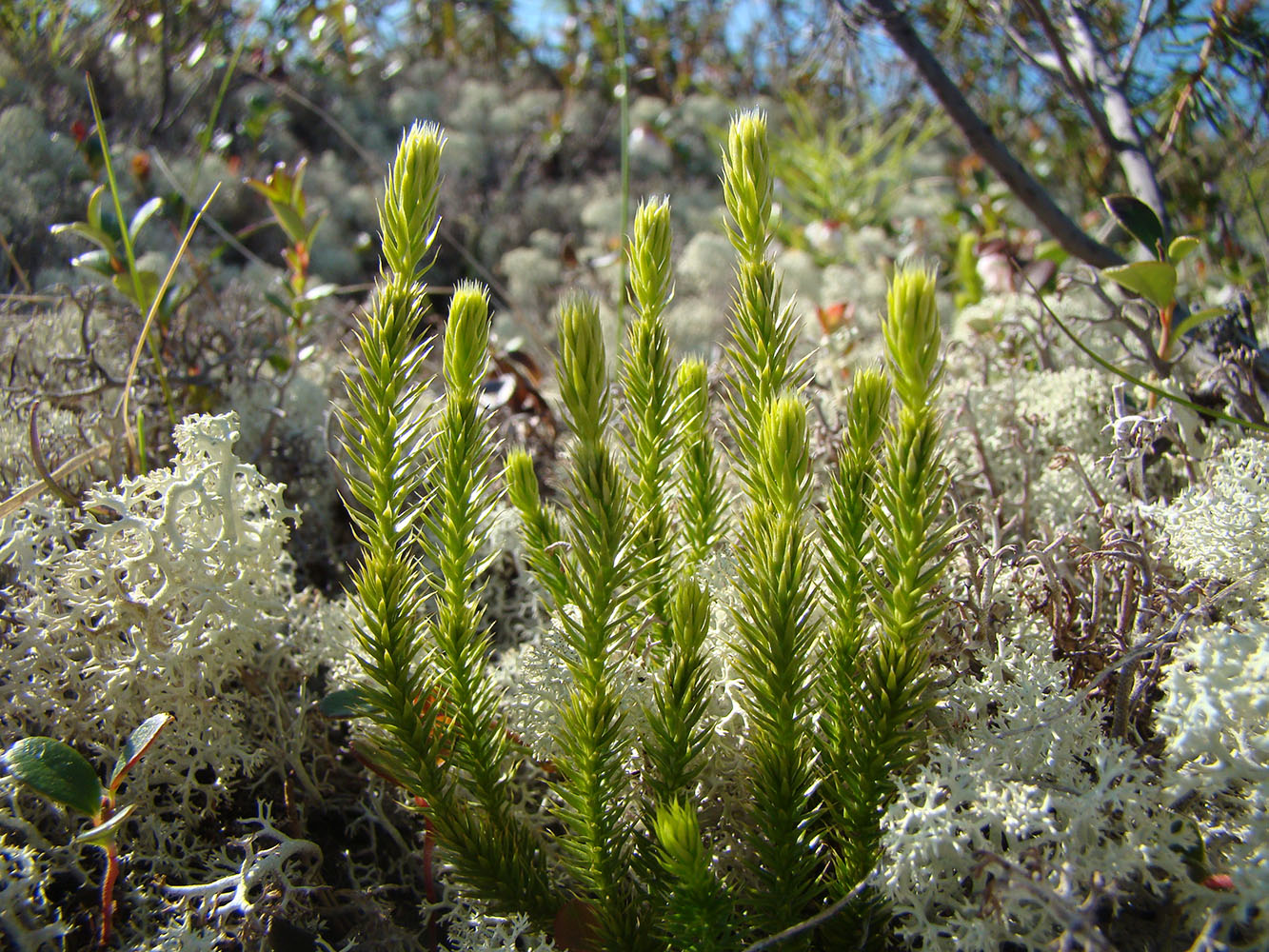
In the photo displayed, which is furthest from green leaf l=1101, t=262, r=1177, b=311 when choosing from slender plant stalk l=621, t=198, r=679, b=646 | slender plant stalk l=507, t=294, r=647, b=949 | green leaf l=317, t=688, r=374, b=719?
green leaf l=317, t=688, r=374, b=719

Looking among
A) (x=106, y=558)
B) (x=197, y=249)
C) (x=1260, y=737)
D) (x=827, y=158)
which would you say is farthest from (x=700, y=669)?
(x=827, y=158)

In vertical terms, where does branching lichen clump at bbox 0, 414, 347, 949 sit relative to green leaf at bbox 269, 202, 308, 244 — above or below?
below

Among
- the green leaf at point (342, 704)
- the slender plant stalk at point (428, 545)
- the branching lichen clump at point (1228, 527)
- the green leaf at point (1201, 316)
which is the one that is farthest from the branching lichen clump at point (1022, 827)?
the green leaf at point (1201, 316)

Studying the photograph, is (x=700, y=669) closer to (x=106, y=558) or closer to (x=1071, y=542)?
(x=1071, y=542)

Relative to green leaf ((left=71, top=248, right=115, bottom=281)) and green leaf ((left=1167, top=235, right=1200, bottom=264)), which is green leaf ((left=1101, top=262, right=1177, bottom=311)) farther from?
green leaf ((left=71, top=248, right=115, bottom=281))

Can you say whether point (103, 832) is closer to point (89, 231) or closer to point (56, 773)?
point (56, 773)

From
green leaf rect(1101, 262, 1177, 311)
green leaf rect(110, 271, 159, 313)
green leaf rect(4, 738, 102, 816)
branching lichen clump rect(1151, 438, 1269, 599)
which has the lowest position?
green leaf rect(4, 738, 102, 816)
